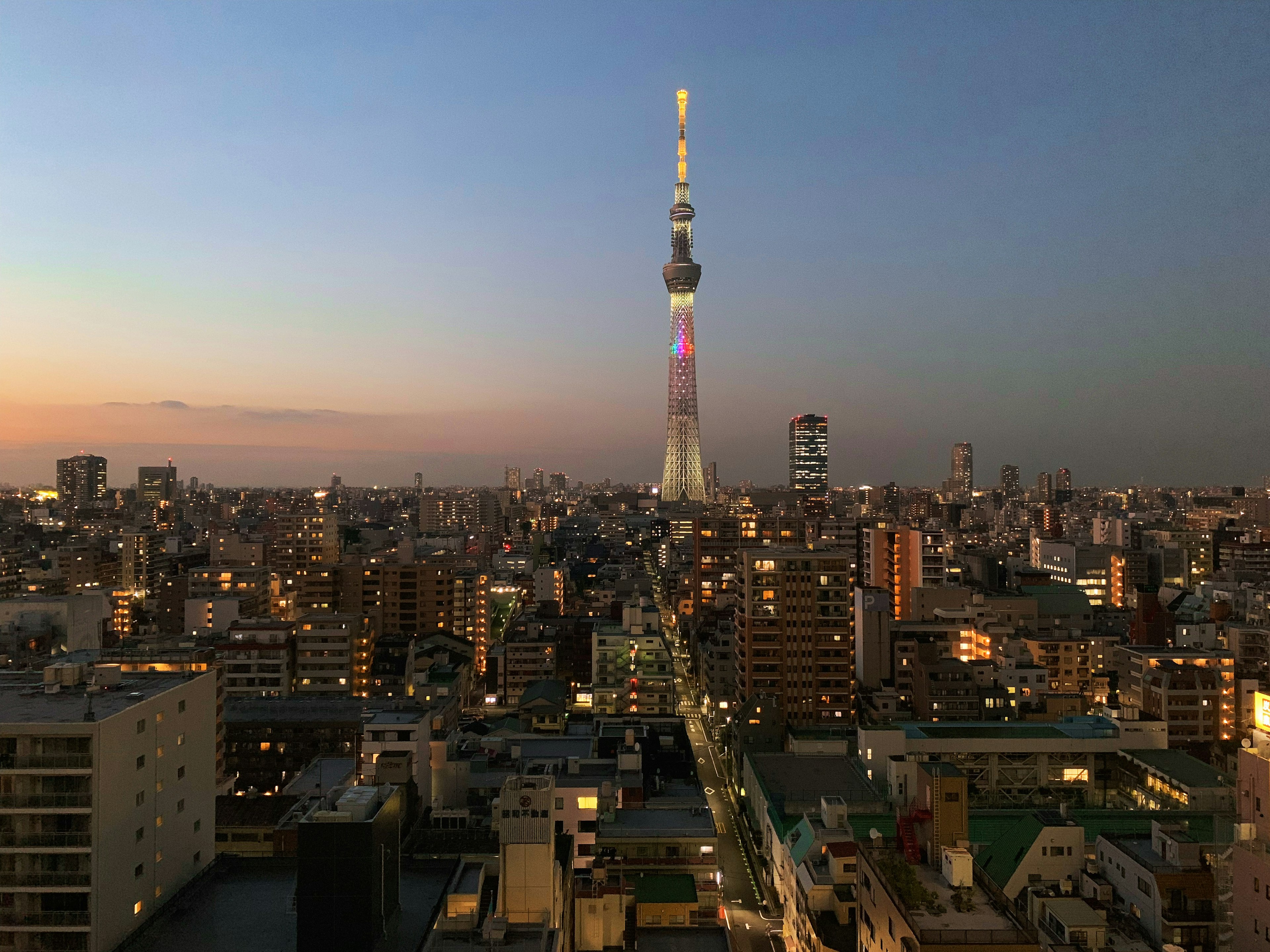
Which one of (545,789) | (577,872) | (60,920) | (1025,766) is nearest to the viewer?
(60,920)

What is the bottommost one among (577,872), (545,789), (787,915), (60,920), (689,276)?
(787,915)

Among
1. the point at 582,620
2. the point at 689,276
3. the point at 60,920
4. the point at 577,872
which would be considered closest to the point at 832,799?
the point at 577,872

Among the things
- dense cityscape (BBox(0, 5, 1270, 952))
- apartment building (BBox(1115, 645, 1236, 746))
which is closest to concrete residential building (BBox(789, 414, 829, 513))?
dense cityscape (BBox(0, 5, 1270, 952))

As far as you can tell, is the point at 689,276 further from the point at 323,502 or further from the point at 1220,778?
the point at 1220,778

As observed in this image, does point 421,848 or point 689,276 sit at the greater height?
point 689,276

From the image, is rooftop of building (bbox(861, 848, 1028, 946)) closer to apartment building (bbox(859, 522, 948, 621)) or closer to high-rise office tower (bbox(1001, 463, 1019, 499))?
apartment building (bbox(859, 522, 948, 621))

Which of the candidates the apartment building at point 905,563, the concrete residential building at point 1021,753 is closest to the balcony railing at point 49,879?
the concrete residential building at point 1021,753

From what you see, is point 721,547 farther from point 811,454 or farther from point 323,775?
point 811,454

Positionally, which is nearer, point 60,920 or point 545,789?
point 60,920
